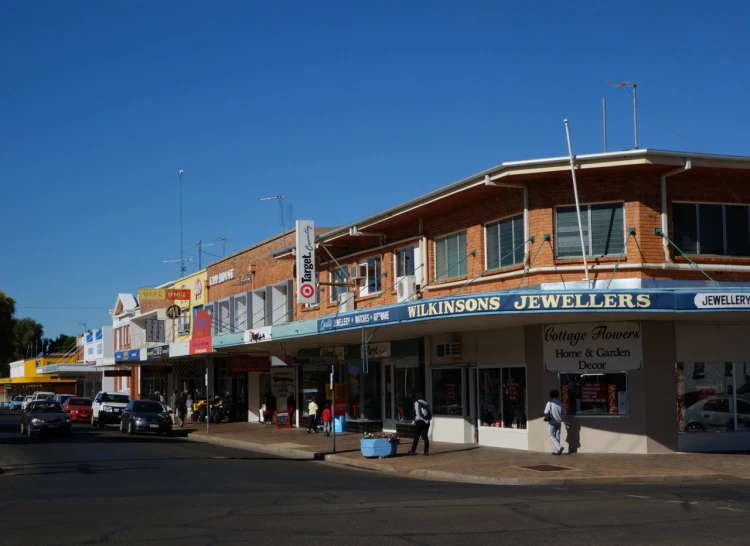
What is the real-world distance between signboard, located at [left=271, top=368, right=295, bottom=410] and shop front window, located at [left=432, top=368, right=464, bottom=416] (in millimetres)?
13196

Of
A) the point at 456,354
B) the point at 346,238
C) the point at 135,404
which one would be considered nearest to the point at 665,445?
the point at 456,354

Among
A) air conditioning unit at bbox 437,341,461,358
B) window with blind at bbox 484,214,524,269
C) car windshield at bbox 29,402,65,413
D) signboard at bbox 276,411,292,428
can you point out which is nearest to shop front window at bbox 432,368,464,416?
air conditioning unit at bbox 437,341,461,358

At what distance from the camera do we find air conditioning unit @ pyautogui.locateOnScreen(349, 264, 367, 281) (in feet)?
111

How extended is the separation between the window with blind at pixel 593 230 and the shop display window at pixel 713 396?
3530mm

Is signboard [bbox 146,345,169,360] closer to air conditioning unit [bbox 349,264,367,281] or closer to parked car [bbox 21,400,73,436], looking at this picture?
parked car [bbox 21,400,73,436]

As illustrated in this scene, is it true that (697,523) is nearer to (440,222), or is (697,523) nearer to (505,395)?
(505,395)

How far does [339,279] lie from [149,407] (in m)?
10.1

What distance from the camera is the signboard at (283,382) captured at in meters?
41.2

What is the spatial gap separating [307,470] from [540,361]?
266 inches

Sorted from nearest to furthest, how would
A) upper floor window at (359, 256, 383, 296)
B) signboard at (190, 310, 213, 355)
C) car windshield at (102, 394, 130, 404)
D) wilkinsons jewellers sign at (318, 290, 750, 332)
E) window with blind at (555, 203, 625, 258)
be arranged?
wilkinsons jewellers sign at (318, 290, 750, 332), window with blind at (555, 203, 625, 258), upper floor window at (359, 256, 383, 296), signboard at (190, 310, 213, 355), car windshield at (102, 394, 130, 404)

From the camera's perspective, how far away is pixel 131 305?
69438 mm

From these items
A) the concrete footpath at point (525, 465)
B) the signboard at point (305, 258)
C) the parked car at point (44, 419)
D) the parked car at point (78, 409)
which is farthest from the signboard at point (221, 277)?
the concrete footpath at point (525, 465)

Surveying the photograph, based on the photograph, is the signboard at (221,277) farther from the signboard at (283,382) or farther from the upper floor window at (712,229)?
the upper floor window at (712,229)

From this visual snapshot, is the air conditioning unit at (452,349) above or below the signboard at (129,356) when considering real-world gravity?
above
